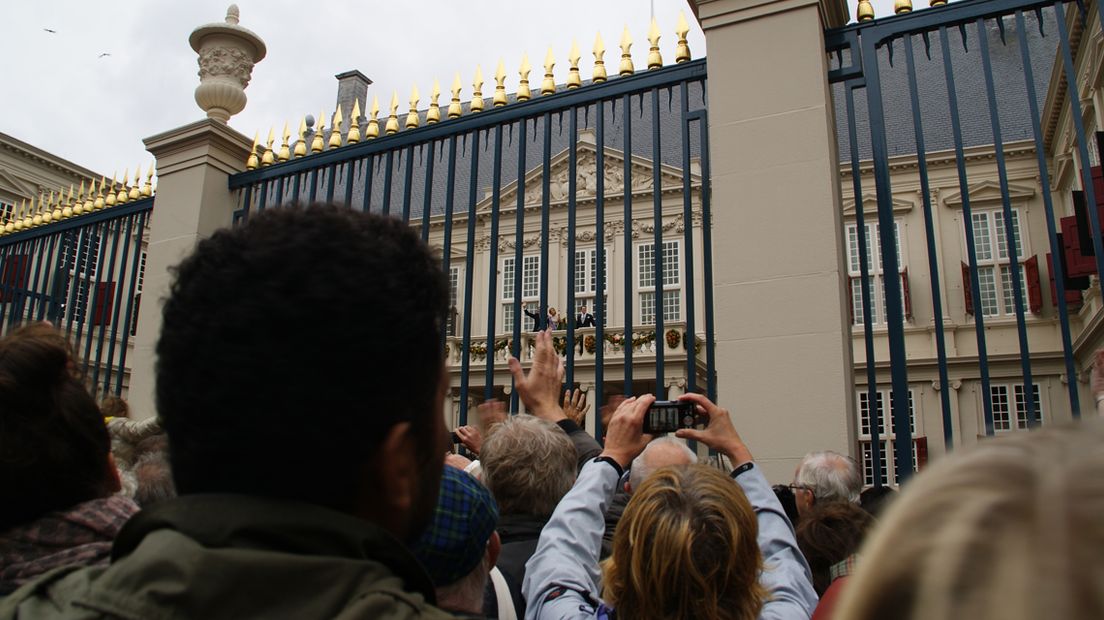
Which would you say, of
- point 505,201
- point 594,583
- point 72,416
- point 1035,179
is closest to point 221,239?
point 72,416

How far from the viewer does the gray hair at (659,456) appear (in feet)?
9.55

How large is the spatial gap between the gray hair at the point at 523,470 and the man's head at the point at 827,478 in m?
1.30

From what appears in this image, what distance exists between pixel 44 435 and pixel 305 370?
1022mm

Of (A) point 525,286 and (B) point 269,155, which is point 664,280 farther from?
(B) point 269,155

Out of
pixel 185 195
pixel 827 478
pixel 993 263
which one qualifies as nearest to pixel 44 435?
pixel 827 478

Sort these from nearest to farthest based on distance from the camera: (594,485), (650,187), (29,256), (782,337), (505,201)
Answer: (594,485) → (782,337) → (29,256) → (650,187) → (505,201)

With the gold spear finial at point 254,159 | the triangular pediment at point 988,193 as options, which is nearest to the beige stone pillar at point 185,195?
the gold spear finial at point 254,159

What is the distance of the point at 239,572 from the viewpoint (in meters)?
0.86

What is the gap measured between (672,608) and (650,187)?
48.9 ft

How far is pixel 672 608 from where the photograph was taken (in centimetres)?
191

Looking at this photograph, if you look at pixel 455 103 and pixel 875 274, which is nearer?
pixel 455 103

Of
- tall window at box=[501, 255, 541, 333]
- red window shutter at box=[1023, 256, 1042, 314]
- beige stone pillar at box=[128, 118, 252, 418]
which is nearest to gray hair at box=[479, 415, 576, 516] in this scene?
beige stone pillar at box=[128, 118, 252, 418]

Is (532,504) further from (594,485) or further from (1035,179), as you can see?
(1035,179)

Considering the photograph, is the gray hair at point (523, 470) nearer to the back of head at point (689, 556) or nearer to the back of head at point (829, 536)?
the back of head at point (689, 556)
